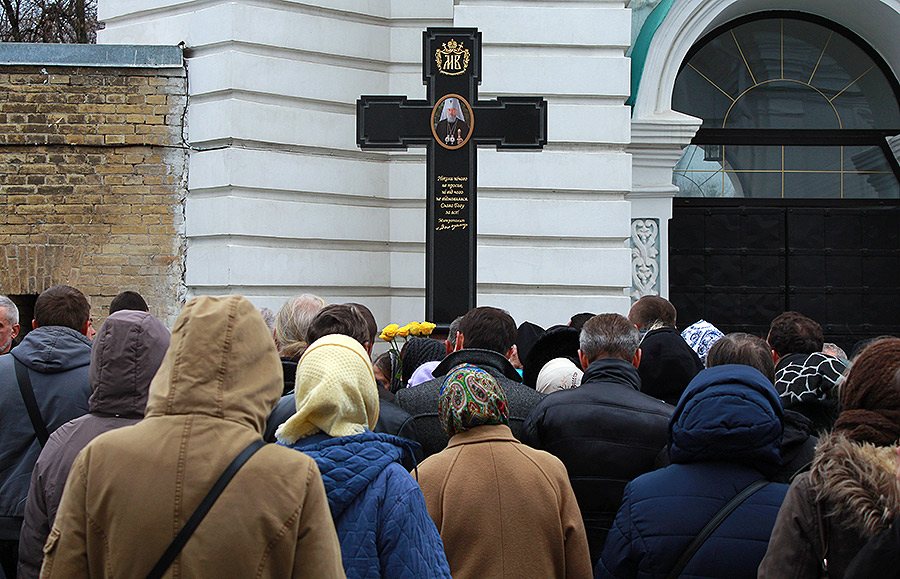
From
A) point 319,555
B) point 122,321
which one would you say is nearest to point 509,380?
point 122,321

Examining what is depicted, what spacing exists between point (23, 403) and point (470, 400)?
1790 mm

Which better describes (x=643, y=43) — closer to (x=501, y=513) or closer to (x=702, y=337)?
(x=702, y=337)

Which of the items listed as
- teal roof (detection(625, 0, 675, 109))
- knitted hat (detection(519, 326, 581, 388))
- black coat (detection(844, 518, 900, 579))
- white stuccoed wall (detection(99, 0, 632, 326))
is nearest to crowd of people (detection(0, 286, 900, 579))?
black coat (detection(844, 518, 900, 579))

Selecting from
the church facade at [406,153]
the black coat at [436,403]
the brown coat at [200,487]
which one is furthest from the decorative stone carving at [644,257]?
the brown coat at [200,487]

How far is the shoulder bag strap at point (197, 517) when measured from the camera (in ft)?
6.33

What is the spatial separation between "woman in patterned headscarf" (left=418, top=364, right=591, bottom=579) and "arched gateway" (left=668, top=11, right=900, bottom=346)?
724 cm

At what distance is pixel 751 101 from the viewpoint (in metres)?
10.3

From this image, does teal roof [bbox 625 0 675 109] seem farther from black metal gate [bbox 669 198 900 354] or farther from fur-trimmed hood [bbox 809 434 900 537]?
fur-trimmed hood [bbox 809 434 900 537]

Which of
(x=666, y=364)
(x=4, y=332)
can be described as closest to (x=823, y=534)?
(x=666, y=364)

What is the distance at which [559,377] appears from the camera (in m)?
4.65

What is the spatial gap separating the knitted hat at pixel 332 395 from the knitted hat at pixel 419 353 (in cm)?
239

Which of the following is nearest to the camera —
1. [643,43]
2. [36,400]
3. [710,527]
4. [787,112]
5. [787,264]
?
[710,527]

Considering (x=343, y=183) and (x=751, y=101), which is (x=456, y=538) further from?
(x=751, y=101)

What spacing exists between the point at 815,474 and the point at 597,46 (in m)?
7.26
